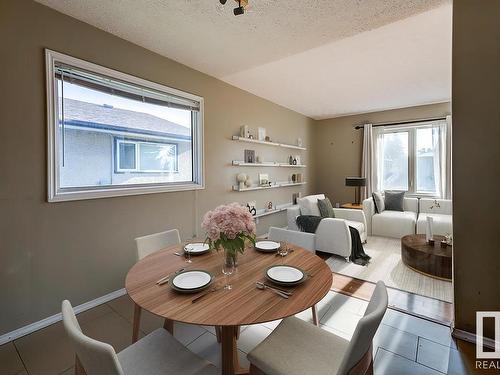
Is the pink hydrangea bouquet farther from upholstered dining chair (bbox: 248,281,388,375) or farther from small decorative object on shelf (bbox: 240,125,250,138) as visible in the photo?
small decorative object on shelf (bbox: 240,125,250,138)

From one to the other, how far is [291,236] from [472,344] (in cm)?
146

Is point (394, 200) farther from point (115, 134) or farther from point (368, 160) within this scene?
point (115, 134)

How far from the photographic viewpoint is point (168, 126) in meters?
2.85

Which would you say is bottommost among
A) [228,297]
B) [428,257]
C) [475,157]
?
[428,257]

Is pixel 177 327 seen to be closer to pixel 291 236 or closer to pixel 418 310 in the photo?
pixel 291 236

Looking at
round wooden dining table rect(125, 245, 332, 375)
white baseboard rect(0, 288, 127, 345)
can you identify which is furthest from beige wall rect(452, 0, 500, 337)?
white baseboard rect(0, 288, 127, 345)

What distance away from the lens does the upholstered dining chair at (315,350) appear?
0.82m

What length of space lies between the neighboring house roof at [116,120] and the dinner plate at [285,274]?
2.09 m

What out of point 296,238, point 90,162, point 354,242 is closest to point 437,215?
point 354,242

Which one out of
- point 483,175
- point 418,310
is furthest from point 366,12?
point 418,310

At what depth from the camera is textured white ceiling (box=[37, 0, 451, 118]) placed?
72.9 inches

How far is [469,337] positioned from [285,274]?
5.25ft

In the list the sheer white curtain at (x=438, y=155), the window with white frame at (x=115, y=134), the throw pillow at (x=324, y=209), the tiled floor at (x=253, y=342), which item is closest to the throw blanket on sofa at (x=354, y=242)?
the throw pillow at (x=324, y=209)

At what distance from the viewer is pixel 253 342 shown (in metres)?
1.73
